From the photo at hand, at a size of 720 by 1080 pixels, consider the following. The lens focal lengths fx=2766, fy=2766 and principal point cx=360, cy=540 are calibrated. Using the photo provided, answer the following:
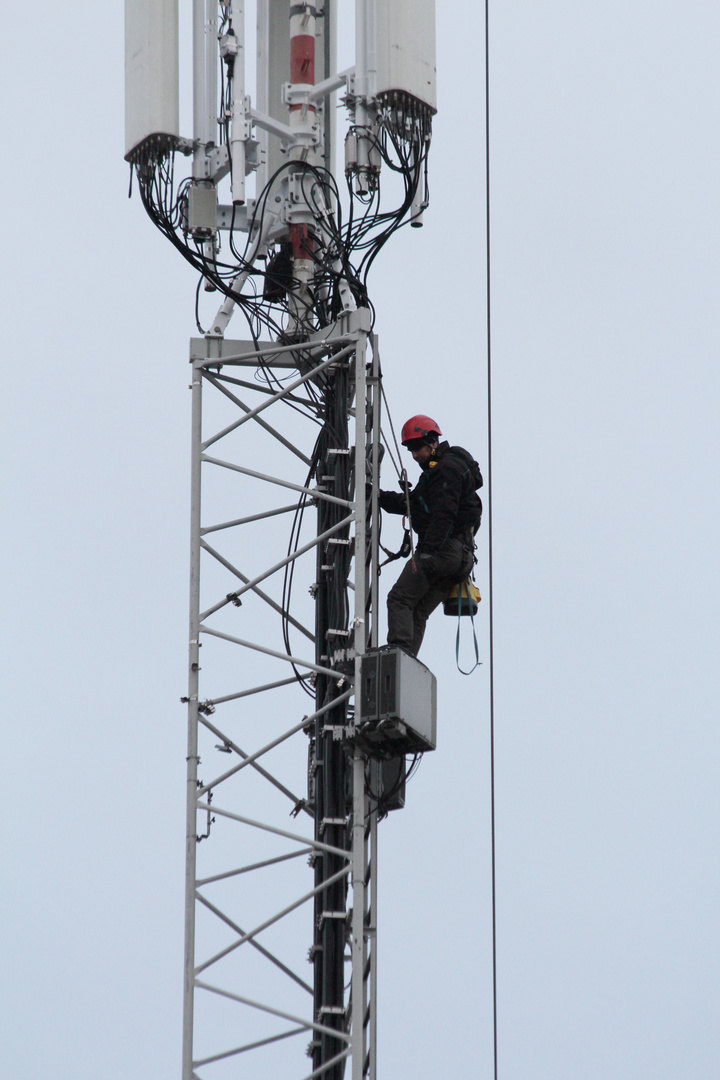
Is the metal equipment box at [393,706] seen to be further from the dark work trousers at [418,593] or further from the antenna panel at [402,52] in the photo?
the antenna panel at [402,52]

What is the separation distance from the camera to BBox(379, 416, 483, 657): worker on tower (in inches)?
981

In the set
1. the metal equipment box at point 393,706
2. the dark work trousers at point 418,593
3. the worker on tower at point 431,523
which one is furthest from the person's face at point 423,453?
the metal equipment box at point 393,706

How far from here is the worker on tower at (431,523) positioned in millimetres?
24922

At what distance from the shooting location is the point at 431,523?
986 inches

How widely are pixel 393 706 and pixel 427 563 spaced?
1.95m

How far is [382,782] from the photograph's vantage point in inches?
953

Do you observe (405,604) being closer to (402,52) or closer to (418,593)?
(418,593)

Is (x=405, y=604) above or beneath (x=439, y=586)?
beneath

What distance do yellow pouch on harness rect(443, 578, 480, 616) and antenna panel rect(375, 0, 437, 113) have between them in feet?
14.2

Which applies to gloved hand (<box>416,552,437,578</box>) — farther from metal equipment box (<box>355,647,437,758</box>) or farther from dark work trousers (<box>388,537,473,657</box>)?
metal equipment box (<box>355,647,437,758</box>)

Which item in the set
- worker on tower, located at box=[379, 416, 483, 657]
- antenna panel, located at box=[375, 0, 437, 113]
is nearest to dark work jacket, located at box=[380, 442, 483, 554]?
worker on tower, located at box=[379, 416, 483, 657]

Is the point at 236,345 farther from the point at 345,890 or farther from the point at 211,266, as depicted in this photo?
the point at 345,890

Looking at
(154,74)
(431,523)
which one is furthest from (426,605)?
(154,74)

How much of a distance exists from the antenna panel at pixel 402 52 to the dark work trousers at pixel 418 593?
159 inches
